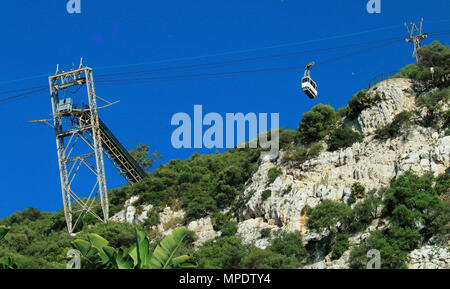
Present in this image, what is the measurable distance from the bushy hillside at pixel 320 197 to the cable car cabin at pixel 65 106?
8836 millimetres

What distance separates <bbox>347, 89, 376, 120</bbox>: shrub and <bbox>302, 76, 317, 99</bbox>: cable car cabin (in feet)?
27.1

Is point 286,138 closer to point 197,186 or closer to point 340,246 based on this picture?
point 197,186

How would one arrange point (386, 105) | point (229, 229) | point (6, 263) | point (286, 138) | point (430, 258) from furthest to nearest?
point (286, 138), point (386, 105), point (229, 229), point (430, 258), point (6, 263)

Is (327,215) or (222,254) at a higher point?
(327,215)

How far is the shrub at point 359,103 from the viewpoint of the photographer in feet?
168

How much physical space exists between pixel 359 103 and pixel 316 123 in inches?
146

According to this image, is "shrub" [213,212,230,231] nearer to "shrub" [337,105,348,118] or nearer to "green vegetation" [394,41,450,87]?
"shrub" [337,105,348,118]

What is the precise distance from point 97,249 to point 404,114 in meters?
28.3

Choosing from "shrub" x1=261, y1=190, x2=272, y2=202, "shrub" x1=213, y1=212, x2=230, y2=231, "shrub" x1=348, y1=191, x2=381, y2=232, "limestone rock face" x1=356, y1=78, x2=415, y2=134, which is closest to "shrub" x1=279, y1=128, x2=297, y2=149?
"limestone rock face" x1=356, y1=78, x2=415, y2=134

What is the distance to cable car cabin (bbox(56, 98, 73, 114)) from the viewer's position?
54.3m

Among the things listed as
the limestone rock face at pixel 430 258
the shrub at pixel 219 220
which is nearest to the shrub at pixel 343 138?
the shrub at pixel 219 220

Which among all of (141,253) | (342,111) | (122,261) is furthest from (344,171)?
(122,261)

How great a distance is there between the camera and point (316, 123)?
5300 cm
